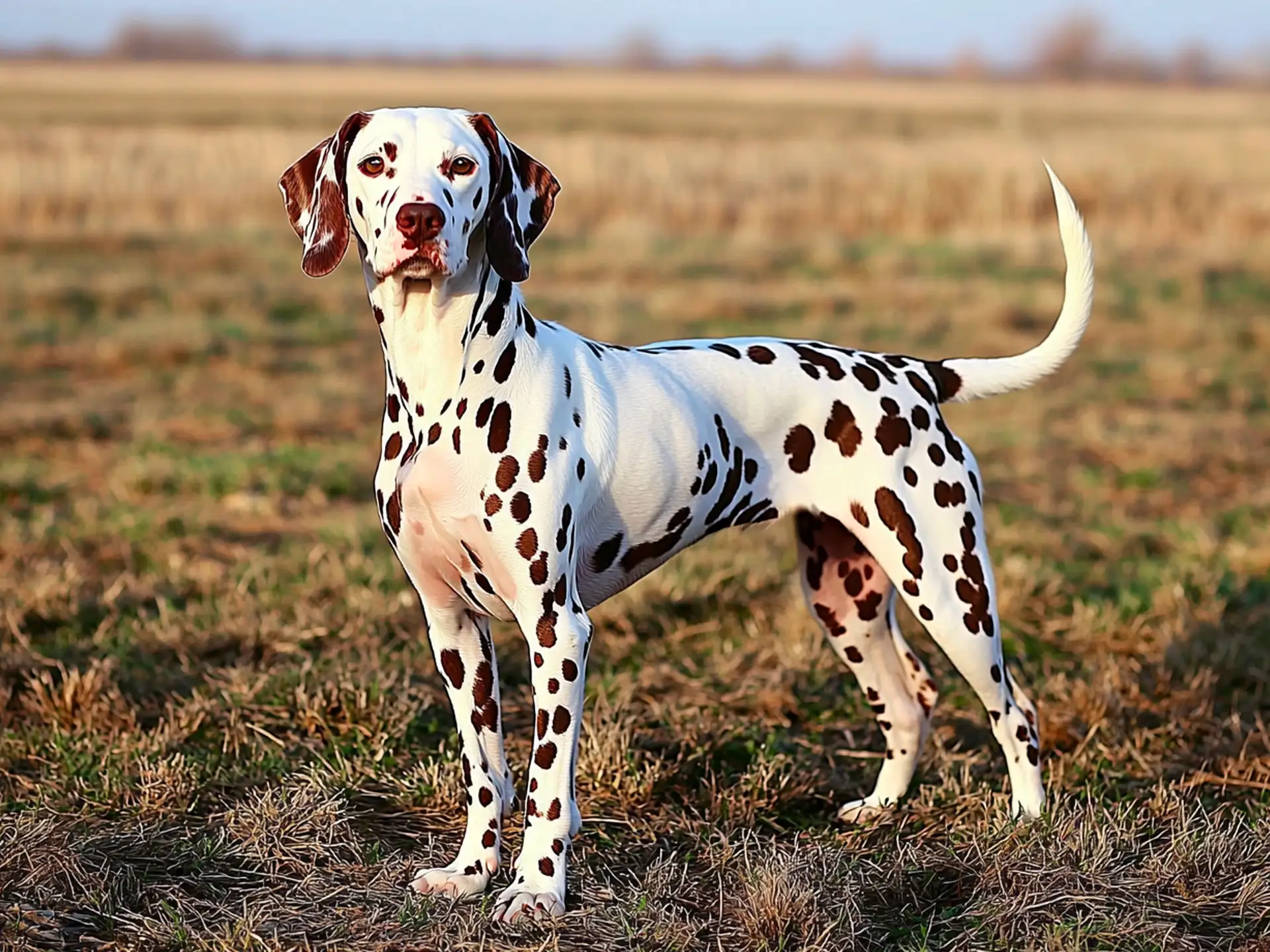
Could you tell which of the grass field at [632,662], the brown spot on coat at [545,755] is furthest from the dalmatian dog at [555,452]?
the grass field at [632,662]

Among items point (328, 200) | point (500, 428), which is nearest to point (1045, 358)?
point (500, 428)

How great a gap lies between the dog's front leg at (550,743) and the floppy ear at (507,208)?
754 mm

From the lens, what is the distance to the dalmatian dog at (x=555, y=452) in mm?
3398

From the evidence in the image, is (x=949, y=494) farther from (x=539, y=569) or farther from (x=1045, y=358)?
(x=539, y=569)

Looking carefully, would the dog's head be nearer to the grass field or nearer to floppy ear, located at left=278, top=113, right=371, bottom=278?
floppy ear, located at left=278, top=113, right=371, bottom=278

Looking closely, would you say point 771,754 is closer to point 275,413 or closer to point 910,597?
point 910,597

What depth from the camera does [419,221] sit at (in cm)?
315

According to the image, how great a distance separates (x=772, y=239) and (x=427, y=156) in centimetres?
1610

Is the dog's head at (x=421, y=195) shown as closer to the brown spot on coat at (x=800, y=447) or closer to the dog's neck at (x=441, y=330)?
the dog's neck at (x=441, y=330)

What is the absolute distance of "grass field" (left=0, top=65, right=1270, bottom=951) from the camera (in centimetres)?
358

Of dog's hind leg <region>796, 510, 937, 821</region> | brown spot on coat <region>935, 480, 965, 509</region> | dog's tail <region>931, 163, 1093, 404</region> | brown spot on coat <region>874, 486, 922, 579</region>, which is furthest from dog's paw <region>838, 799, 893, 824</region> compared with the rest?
dog's tail <region>931, 163, 1093, 404</region>

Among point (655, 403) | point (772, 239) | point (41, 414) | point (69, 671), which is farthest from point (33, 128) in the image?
point (655, 403)

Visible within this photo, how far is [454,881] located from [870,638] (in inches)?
58.0

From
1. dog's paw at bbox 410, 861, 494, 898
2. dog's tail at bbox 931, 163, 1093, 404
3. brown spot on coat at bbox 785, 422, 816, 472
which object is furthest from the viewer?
dog's tail at bbox 931, 163, 1093, 404
